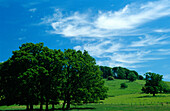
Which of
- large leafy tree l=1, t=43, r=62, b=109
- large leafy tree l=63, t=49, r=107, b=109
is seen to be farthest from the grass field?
large leafy tree l=1, t=43, r=62, b=109

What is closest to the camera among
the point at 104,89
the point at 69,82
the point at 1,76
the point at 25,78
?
the point at 25,78

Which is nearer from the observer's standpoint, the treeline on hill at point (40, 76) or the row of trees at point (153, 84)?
the treeline on hill at point (40, 76)

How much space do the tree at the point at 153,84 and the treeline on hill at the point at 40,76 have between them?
215ft

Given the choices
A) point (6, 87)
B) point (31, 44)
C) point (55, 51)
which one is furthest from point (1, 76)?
point (55, 51)

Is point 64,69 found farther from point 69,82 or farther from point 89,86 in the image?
point 89,86

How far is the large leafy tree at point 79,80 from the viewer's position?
5906 centimetres

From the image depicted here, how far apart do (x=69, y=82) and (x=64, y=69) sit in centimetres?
803

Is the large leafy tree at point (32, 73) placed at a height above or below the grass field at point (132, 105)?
above

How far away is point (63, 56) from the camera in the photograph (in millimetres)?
56656

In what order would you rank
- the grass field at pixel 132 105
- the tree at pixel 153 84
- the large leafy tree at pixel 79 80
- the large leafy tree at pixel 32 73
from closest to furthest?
the large leafy tree at pixel 32 73 → the large leafy tree at pixel 79 80 → the grass field at pixel 132 105 → the tree at pixel 153 84

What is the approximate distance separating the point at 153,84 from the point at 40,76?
87352 millimetres

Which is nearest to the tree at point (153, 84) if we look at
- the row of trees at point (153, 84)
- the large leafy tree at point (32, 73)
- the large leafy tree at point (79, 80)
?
the row of trees at point (153, 84)

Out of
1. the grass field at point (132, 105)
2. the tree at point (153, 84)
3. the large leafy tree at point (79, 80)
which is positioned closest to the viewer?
the large leafy tree at point (79, 80)

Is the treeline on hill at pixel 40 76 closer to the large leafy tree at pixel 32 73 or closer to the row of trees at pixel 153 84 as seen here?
the large leafy tree at pixel 32 73
